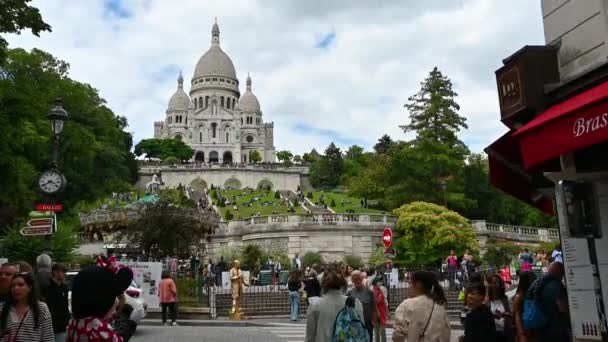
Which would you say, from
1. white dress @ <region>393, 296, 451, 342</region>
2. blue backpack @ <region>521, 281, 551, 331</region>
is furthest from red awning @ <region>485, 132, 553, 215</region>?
white dress @ <region>393, 296, 451, 342</region>

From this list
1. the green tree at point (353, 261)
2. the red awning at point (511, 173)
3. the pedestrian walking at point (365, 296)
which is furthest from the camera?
the green tree at point (353, 261)

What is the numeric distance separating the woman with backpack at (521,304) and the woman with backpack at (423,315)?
1.16m

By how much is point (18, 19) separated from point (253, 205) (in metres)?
49.9

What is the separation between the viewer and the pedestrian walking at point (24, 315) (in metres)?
5.39

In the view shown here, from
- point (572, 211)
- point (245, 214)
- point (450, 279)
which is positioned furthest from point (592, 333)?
point (245, 214)

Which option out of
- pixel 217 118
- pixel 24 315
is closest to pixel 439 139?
pixel 24 315

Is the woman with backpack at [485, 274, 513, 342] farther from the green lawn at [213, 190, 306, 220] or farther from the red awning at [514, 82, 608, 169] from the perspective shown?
the green lawn at [213, 190, 306, 220]

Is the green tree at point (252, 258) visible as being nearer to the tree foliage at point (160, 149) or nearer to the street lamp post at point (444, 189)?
the street lamp post at point (444, 189)

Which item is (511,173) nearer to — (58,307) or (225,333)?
(58,307)

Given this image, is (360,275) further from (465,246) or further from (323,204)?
(323,204)

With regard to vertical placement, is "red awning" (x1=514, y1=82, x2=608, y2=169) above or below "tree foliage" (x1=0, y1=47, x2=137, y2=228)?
below

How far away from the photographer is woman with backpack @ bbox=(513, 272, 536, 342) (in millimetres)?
6989

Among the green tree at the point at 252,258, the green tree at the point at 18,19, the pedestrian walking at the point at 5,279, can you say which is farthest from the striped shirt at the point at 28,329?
the green tree at the point at 252,258

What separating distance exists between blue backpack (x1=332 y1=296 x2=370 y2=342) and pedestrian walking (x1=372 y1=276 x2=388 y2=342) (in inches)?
171
